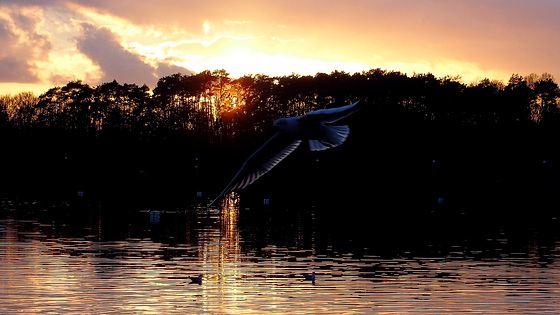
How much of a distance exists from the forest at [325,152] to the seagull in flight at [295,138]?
8322 cm

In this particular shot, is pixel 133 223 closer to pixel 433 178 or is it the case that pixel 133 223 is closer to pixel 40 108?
pixel 433 178

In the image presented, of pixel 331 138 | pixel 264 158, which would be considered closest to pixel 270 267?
pixel 264 158

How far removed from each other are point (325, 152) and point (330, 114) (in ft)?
338

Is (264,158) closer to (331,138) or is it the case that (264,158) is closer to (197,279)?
(331,138)

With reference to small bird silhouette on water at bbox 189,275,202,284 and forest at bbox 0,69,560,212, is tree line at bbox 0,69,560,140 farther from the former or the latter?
small bird silhouette on water at bbox 189,275,202,284

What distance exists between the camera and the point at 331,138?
21188 millimetres

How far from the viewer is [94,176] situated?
495ft

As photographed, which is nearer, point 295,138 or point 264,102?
point 295,138

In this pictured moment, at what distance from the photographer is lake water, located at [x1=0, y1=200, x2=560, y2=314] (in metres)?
31.9

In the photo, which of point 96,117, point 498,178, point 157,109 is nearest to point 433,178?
point 498,178

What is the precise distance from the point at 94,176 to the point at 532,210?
8258 centimetres

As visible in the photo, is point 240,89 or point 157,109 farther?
point 157,109

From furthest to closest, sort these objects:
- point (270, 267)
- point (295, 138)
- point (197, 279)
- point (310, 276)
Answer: point (270, 267) < point (310, 276) < point (197, 279) < point (295, 138)

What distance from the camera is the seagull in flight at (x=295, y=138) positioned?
20.7m
